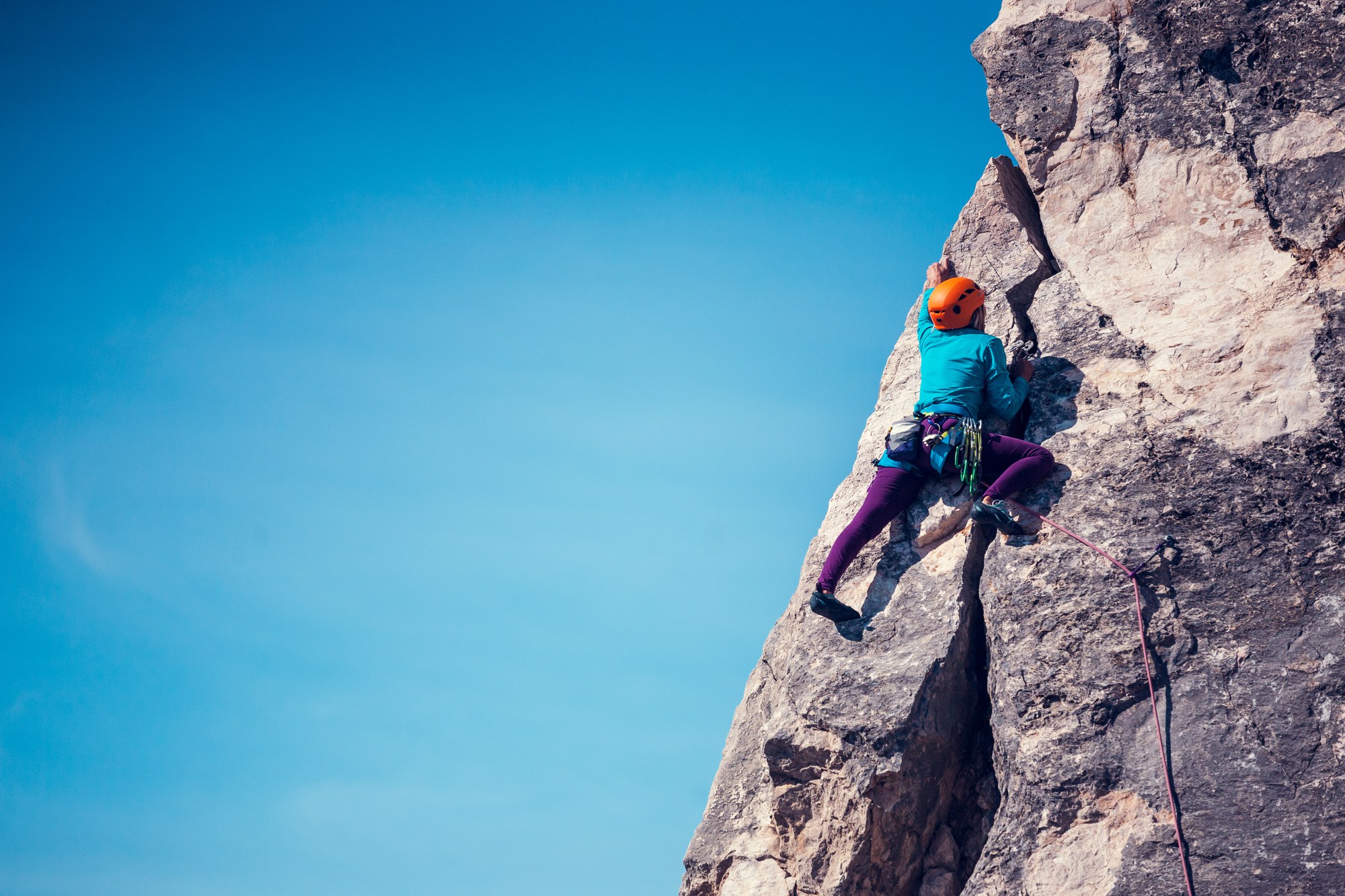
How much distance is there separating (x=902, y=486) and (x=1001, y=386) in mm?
1104

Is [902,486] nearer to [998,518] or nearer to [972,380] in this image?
[998,518]

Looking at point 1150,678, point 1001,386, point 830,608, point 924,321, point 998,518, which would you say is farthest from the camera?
point 924,321

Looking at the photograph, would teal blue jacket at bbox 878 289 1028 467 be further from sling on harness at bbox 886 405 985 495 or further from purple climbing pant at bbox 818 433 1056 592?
purple climbing pant at bbox 818 433 1056 592

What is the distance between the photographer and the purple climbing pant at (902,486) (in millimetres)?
8266

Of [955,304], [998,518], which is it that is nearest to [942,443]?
[998,518]

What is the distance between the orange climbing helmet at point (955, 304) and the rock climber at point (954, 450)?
14 cm

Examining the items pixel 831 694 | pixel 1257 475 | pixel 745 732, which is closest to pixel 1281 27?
pixel 1257 475

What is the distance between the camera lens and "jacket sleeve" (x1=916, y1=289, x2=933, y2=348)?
9.40m

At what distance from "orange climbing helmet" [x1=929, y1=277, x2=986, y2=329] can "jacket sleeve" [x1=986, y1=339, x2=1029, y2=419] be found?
477mm

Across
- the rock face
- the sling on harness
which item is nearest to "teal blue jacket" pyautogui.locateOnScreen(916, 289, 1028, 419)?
the sling on harness

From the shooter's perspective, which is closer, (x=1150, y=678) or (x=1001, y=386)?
(x=1150, y=678)

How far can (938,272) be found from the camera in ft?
33.0

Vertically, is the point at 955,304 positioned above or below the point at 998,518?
above

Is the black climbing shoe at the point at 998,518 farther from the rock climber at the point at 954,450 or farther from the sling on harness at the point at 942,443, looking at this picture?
the sling on harness at the point at 942,443
